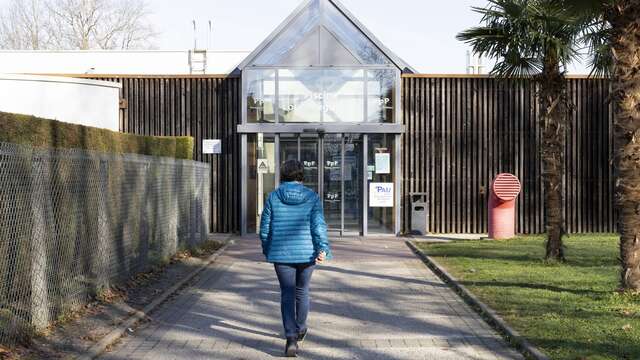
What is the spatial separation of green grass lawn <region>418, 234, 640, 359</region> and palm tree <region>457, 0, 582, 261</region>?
132 centimetres

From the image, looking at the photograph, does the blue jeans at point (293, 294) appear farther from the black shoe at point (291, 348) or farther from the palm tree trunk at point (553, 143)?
the palm tree trunk at point (553, 143)

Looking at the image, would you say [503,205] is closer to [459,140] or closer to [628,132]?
[459,140]

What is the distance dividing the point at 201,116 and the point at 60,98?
5.19 m

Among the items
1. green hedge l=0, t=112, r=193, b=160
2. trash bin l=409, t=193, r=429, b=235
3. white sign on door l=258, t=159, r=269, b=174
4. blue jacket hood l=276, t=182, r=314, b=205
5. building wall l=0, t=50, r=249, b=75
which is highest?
building wall l=0, t=50, r=249, b=75

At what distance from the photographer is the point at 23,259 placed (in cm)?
762

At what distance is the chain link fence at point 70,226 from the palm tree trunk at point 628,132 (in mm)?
6917

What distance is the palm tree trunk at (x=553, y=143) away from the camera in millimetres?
14641

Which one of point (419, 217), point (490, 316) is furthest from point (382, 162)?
point (490, 316)

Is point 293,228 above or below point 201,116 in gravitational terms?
below

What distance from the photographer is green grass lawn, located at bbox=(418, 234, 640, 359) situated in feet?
25.6

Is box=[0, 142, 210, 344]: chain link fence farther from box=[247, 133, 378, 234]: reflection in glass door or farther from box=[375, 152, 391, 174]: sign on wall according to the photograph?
box=[375, 152, 391, 174]: sign on wall

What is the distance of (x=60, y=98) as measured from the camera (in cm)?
1909

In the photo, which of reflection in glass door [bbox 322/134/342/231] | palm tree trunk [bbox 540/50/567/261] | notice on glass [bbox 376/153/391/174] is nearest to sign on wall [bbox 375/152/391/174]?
notice on glass [bbox 376/153/391/174]

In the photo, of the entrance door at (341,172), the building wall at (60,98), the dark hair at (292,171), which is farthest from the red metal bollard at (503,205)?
the dark hair at (292,171)
